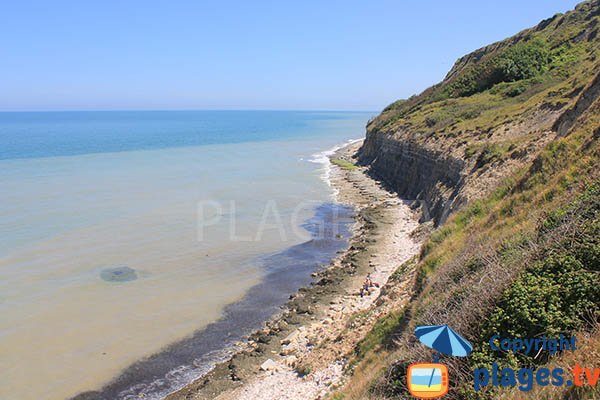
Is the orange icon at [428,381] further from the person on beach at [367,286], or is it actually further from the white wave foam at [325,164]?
the white wave foam at [325,164]

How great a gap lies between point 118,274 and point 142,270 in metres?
1.36

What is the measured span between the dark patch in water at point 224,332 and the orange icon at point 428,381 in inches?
444

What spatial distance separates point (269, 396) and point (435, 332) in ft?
30.4

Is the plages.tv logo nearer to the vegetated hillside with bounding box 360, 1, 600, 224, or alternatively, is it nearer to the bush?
the vegetated hillside with bounding box 360, 1, 600, 224

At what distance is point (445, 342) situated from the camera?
7078 mm

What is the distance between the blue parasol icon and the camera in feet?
22.9

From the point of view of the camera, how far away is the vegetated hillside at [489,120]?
90.9 ft

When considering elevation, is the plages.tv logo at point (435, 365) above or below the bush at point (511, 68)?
below

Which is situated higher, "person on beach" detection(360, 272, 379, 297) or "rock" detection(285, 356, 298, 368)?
"person on beach" detection(360, 272, 379, 297)

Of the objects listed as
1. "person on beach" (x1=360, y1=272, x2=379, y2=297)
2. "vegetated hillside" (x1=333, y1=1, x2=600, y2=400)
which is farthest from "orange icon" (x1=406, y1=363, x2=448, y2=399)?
"person on beach" (x1=360, y1=272, x2=379, y2=297)

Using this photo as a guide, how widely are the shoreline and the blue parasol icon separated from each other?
23.8 feet

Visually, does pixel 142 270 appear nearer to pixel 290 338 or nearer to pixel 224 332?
pixel 224 332

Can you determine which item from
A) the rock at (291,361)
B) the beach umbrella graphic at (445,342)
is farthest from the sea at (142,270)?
the beach umbrella graphic at (445,342)

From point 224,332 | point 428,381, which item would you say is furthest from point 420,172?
point 428,381
